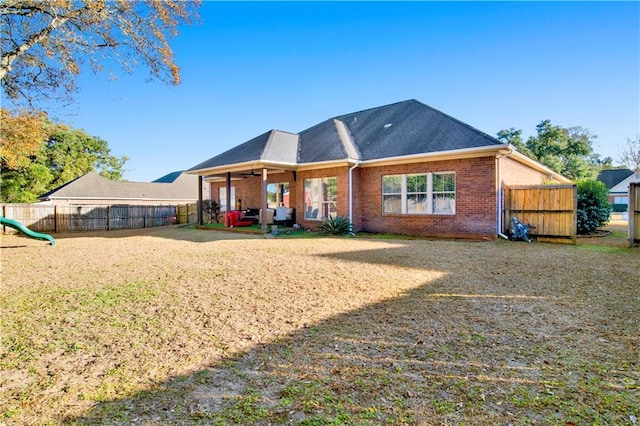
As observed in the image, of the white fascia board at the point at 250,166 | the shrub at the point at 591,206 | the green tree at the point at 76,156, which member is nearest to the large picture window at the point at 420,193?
the white fascia board at the point at 250,166

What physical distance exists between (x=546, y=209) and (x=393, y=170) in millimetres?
5520

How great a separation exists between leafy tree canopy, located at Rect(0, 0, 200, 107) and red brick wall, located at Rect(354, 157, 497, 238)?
9546 mm

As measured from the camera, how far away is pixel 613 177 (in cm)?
4400

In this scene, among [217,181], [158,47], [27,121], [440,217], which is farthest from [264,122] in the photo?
[440,217]

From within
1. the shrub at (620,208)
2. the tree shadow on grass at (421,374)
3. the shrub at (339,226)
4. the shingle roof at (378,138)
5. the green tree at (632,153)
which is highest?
the green tree at (632,153)

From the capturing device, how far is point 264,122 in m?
25.2

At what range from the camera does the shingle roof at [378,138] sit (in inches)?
510

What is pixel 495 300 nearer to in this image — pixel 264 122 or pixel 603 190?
pixel 603 190

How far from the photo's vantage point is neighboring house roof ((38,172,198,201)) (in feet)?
Result: 106

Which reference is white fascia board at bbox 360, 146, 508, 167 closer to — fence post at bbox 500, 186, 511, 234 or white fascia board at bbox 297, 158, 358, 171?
white fascia board at bbox 297, 158, 358, 171

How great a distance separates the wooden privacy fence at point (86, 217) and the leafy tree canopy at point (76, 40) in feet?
22.9

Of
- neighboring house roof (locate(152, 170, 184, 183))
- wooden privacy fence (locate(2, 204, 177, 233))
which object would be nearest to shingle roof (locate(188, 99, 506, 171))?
wooden privacy fence (locate(2, 204, 177, 233))

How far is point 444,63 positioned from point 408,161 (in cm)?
546

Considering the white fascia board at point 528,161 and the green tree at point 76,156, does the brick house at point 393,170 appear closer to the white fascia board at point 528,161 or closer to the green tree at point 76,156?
the white fascia board at point 528,161
